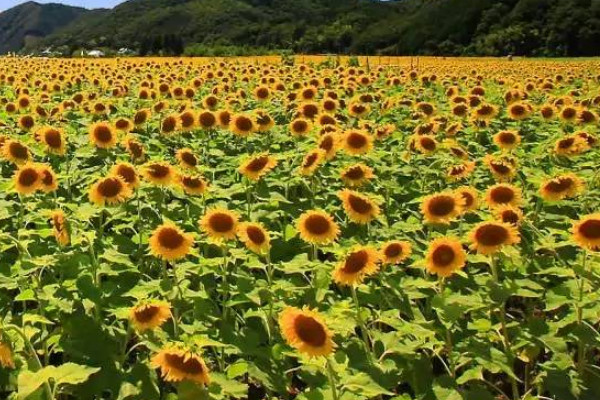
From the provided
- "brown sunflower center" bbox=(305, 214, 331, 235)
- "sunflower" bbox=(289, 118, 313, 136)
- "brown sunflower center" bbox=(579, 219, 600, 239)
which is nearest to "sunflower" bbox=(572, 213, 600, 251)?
"brown sunflower center" bbox=(579, 219, 600, 239)

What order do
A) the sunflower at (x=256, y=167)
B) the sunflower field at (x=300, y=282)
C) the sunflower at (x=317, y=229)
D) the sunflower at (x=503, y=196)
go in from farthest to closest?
the sunflower at (x=256, y=167) → the sunflower at (x=503, y=196) → the sunflower at (x=317, y=229) → the sunflower field at (x=300, y=282)

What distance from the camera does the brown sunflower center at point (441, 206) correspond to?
4676mm

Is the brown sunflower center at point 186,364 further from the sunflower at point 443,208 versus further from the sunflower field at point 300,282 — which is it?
the sunflower at point 443,208

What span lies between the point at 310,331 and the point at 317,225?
138 centimetres

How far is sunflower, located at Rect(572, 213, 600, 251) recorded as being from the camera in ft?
13.2

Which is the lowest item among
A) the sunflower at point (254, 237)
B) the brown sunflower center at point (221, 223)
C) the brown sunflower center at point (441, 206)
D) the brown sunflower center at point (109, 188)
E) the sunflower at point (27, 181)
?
the brown sunflower center at point (441, 206)

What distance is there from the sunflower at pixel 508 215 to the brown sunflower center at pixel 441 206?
294 mm

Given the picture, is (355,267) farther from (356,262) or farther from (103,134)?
(103,134)

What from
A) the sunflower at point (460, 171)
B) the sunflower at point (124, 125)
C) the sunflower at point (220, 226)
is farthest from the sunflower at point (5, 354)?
the sunflower at point (124, 125)

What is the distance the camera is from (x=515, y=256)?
14.0 ft

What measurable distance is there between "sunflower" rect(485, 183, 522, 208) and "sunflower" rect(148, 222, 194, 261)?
7.47ft

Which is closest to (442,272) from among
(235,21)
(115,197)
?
(115,197)

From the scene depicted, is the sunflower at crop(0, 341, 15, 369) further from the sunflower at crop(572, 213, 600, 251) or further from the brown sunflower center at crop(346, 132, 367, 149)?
the brown sunflower center at crop(346, 132, 367, 149)

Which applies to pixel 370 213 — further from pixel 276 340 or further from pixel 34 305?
pixel 34 305
